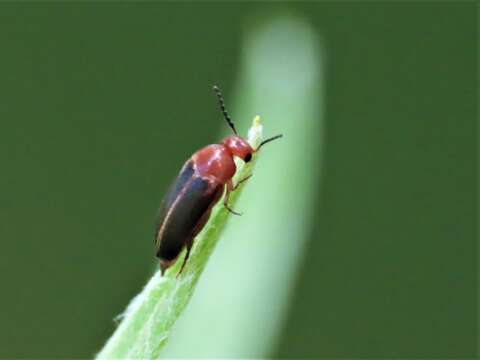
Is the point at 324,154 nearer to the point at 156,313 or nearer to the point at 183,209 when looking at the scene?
the point at 183,209

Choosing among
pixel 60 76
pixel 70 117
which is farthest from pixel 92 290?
pixel 60 76

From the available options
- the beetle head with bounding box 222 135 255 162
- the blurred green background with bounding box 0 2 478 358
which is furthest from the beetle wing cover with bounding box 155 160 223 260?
the blurred green background with bounding box 0 2 478 358

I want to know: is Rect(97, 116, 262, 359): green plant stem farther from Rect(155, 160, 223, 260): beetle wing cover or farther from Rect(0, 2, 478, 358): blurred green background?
Rect(0, 2, 478, 358): blurred green background

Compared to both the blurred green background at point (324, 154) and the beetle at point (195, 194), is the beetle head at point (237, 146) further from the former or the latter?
the blurred green background at point (324, 154)

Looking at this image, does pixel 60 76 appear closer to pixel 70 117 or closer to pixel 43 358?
pixel 70 117

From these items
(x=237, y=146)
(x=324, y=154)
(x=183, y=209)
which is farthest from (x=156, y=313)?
(x=324, y=154)
